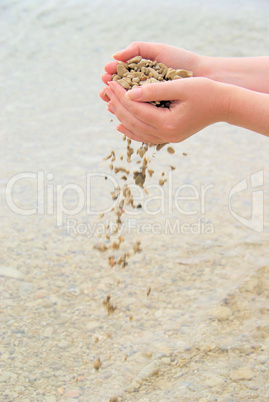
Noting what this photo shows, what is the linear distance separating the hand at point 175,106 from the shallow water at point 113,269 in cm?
64

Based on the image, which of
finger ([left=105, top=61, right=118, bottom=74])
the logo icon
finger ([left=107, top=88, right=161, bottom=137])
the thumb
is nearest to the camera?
the thumb

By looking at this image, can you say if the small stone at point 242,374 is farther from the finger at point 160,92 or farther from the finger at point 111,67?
the finger at point 111,67

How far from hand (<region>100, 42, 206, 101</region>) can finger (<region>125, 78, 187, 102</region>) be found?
12.5 inches

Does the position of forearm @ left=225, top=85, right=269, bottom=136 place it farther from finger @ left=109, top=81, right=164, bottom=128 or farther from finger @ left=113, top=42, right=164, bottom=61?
finger @ left=113, top=42, right=164, bottom=61

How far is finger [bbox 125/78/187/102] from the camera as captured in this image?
1346mm

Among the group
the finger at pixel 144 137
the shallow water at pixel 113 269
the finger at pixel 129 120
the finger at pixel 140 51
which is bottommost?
the shallow water at pixel 113 269

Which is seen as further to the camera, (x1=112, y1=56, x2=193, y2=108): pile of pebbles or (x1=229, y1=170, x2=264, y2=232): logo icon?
(x1=229, y1=170, x2=264, y2=232): logo icon

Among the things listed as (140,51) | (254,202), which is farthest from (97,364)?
(254,202)

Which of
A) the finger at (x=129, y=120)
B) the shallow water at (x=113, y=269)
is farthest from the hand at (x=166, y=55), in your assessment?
the shallow water at (x=113, y=269)

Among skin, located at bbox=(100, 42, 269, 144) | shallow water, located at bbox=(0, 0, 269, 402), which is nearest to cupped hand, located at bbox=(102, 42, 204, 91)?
skin, located at bbox=(100, 42, 269, 144)

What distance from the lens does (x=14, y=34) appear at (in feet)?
12.8

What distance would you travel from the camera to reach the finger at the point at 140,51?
5.39 ft

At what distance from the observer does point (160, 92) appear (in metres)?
1.35

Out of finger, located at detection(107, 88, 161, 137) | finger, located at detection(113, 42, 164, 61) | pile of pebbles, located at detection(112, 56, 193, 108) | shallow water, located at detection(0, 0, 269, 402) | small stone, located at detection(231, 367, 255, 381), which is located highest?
finger, located at detection(113, 42, 164, 61)
